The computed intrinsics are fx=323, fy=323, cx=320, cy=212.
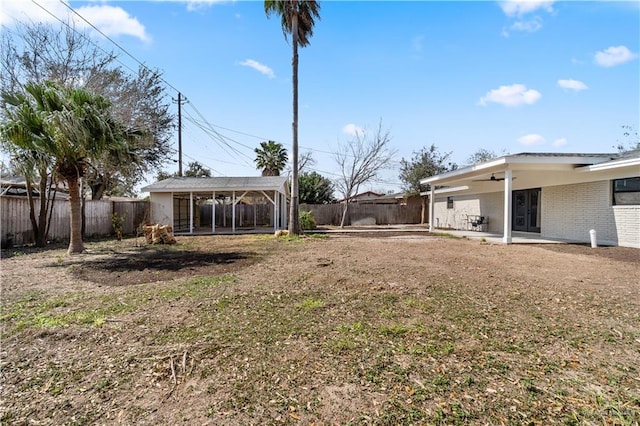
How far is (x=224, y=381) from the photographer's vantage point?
8.02ft

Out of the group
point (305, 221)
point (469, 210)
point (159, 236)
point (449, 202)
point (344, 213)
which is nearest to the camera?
point (159, 236)

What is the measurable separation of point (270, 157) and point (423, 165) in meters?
14.6

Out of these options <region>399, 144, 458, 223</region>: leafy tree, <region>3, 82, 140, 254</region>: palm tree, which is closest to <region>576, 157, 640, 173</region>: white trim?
<region>3, 82, 140, 254</region>: palm tree

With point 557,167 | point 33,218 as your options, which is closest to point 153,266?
point 33,218

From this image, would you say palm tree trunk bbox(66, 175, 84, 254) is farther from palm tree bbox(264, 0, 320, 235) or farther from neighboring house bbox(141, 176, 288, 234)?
palm tree bbox(264, 0, 320, 235)

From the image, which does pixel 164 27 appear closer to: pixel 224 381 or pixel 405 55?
pixel 405 55

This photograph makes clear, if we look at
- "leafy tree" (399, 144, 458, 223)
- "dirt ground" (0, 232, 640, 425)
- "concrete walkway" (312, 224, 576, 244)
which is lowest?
"dirt ground" (0, 232, 640, 425)

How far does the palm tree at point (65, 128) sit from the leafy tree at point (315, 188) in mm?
20927

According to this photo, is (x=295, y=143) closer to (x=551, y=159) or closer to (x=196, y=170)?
(x=551, y=159)

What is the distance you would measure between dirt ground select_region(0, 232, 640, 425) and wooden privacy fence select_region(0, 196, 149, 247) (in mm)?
5738

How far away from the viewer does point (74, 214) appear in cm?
860

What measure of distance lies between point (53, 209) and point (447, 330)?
14072mm

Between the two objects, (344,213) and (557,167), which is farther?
(344,213)

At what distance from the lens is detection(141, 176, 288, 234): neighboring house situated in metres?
16.0
